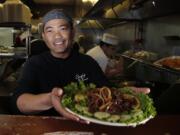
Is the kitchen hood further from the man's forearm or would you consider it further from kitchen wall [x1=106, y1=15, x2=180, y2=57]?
the man's forearm

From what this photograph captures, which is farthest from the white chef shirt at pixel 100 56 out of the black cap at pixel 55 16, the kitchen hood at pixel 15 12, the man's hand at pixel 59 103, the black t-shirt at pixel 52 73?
the man's hand at pixel 59 103

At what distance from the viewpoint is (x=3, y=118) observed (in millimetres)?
1576

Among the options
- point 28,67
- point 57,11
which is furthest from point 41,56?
point 57,11

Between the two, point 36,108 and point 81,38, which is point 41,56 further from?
point 81,38

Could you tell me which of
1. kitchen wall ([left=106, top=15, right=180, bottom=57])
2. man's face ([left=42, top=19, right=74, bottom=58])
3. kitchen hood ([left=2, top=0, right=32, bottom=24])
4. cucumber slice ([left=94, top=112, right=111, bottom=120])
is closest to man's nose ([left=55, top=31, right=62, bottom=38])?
man's face ([left=42, top=19, right=74, bottom=58])

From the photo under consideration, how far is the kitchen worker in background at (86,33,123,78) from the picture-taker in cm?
386

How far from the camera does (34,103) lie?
1609 mm

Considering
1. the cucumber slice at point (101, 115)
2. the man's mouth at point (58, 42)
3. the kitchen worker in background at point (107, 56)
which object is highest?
the man's mouth at point (58, 42)

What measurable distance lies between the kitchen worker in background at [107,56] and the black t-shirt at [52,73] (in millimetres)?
1714

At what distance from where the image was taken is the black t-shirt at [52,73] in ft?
6.13

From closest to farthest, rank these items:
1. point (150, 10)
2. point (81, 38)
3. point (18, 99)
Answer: point (18, 99) → point (150, 10) → point (81, 38)

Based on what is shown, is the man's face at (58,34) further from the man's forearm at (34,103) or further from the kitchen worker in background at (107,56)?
the kitchen worker in background at (107,56)

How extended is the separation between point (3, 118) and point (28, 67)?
420 millimetres

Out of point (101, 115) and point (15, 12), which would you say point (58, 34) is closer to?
point (101, 115)
